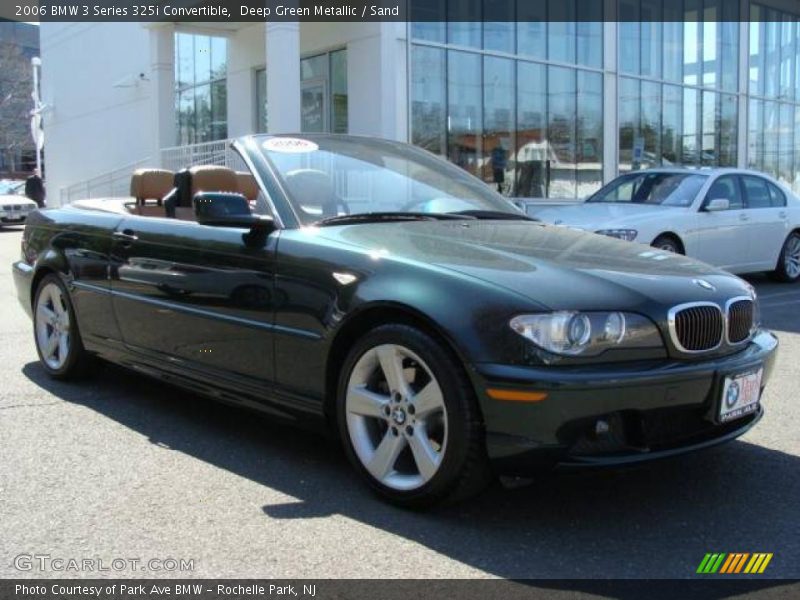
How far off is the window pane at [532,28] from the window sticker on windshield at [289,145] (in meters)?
13.5

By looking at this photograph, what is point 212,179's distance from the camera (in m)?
5.35

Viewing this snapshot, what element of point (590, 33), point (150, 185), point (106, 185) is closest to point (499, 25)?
point (590, 33)

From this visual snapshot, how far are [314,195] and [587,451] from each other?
1.83m

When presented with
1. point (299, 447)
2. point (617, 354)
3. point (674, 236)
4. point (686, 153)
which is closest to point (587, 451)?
point (617, 354)

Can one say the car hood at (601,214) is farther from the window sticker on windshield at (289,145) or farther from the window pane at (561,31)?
the window pane at (561,31)

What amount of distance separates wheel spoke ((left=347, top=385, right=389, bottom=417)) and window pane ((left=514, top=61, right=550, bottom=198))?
45.9 ft

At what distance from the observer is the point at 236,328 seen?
4047 millimetres

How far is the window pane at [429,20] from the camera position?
15.1 metres

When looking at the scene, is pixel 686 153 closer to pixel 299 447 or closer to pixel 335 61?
pixel 335 61

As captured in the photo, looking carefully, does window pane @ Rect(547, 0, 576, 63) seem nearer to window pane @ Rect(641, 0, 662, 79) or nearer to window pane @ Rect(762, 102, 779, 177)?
window pane @ Rect(641, 0, 662, 79)

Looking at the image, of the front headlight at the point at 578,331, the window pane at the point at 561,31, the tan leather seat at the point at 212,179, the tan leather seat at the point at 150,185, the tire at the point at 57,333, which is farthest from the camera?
the window pane at the point at 561,31

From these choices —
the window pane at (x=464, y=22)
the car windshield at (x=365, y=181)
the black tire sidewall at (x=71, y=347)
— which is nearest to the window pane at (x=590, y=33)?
the window pane at (x=464, y=22)

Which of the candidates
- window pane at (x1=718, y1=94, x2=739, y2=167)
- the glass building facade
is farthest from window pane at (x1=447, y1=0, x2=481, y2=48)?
window pane at (x1=718, y1=94, x2=739, y2=167)

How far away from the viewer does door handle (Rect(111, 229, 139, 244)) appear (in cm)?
481
